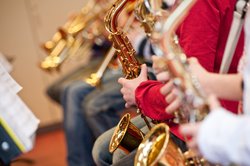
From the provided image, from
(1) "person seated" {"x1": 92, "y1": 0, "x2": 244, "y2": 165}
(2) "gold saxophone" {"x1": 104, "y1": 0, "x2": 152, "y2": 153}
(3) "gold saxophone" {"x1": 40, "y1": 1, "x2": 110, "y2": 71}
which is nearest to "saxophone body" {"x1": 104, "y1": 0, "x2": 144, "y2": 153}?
(2) "gold saxophone" {"x1": 104, "y1": 0, "x2": 152, "y2": 153}

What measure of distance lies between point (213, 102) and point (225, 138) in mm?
92

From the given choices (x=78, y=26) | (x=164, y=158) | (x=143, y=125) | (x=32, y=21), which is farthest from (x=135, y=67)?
(x=32, y=21)

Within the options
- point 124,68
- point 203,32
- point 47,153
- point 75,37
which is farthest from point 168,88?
point 47,153

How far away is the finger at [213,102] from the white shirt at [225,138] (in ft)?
0.09

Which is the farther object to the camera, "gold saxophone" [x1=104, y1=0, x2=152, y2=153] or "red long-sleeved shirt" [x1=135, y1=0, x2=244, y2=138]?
"gold saxophone" [x1=104, y1=0, x2=152, y2=153]

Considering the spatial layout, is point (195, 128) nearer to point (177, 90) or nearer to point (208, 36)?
point (177, 90)

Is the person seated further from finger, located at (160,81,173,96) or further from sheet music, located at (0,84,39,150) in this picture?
sheet music, located at (0,84,39,150)

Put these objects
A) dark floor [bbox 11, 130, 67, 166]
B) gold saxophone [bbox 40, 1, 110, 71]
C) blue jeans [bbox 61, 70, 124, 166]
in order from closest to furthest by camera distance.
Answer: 1. blue jeans [bbox 61, 70, 124, 166]
2. gold saxophone [bbox 40, 1, 110, 71]
3. dark floor [bbox 11, 130, 67, 166]

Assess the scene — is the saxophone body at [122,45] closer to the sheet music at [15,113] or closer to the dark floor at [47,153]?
the sheet music at [15,113]

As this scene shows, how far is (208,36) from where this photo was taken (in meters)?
1.11

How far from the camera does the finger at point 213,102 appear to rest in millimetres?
838

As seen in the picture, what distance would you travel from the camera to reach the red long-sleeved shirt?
1092 millimetres

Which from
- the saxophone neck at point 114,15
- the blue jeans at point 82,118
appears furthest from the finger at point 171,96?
the blue jeans at point 82,118

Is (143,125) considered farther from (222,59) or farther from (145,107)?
(222,59)
